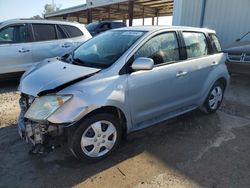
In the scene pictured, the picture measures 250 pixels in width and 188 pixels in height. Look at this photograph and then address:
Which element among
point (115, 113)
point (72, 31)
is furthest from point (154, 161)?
point (72, 31)

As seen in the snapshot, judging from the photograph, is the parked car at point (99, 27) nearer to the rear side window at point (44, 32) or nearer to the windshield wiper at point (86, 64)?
the rear side window at point (44, 32)

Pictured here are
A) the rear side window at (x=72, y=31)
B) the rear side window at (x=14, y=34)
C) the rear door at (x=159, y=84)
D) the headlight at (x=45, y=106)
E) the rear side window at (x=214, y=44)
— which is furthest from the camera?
the rear side window at (x=72, y=31)

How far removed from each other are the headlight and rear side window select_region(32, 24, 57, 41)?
4204mm

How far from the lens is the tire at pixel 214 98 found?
15.9ft

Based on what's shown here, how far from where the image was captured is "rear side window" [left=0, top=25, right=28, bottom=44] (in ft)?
20.6

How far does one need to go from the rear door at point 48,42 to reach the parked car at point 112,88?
286 cm

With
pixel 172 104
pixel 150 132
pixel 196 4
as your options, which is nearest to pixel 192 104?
pixel 172 104

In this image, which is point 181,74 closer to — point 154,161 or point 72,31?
point 154,161

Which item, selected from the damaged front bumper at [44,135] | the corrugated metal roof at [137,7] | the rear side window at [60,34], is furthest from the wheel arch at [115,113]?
the corrugated metal roof at [137,7]

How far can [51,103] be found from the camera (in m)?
2.93

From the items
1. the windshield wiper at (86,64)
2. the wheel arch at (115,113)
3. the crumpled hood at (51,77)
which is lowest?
the wheel arch at (115,113)

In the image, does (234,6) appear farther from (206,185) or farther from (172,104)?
(206,185)

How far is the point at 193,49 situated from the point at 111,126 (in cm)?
203

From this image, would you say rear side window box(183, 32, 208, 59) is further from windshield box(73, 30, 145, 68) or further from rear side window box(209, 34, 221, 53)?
windshield box(73, 30, 145, 68)
